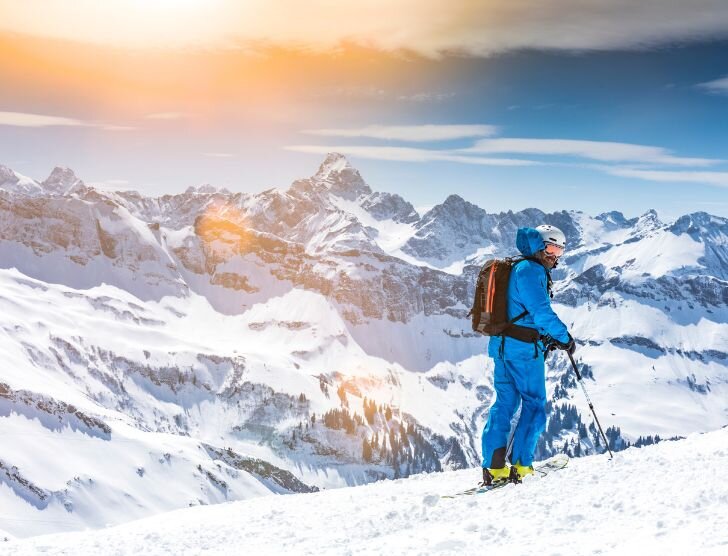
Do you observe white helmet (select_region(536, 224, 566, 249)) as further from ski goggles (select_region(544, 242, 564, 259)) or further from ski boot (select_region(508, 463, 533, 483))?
ski boot (select_region(508, 463, 533, 483))

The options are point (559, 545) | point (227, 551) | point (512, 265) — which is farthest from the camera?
point (512, 265)

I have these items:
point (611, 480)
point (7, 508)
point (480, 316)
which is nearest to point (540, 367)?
point (480, 316)

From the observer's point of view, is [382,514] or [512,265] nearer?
[382,514]

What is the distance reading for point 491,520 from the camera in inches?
396

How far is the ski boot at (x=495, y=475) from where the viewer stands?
1245 centimetres

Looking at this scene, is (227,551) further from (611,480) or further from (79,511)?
(79,511)

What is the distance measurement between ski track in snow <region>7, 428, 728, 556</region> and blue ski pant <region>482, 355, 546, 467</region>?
0.84m

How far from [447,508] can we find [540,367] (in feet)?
10.5

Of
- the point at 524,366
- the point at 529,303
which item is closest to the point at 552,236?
the point at 529,303

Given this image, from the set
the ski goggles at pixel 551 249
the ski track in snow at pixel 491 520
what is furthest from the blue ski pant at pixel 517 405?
the ski goggles at pixel 551 249

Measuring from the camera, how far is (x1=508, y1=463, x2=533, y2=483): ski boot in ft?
40.0

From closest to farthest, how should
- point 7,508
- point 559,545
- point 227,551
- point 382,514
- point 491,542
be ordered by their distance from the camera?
point 559,545, point 491,542, point 227,551, point 382,514, point 7,508

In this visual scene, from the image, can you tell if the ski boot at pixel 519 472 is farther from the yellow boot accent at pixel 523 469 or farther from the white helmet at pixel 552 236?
the white helmet at pixel 552 236

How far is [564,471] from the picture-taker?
12211 millimetres
